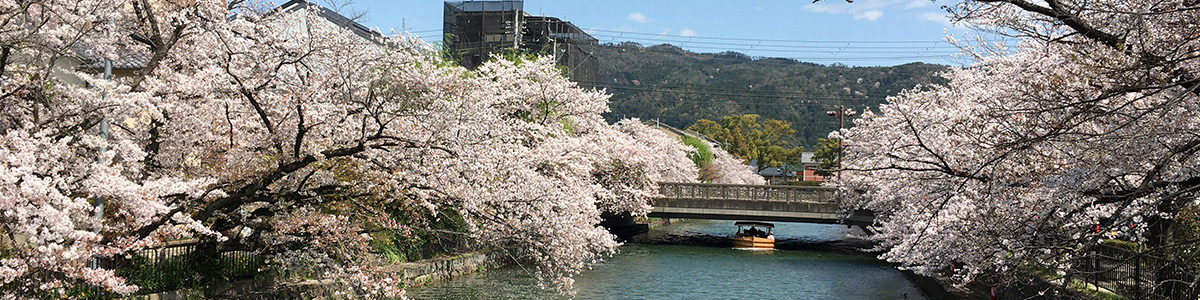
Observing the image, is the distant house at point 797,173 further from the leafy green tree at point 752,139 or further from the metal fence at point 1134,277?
the metal fence at point 1134,277

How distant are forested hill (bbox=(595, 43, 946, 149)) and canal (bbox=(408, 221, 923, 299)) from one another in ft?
273

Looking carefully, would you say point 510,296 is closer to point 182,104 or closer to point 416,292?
point 416,292

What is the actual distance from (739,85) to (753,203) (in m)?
128

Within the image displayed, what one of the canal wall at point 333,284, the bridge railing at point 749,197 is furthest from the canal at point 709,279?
the bridge railing at point 749,197

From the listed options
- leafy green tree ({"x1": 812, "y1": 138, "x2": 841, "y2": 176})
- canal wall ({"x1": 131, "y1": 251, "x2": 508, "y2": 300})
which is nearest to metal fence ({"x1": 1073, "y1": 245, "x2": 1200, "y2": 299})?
canal wall ({"x1": 131, "y1": 251, "x2": 508, "y2": 300})

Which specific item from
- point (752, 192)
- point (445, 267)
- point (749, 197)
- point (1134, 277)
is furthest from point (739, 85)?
point (1134, 277)

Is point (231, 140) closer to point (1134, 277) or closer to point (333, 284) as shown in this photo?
point (333, 284)

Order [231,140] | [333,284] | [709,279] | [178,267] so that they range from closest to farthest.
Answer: [231,140] → [178,267] → [333,284] → [709,279]

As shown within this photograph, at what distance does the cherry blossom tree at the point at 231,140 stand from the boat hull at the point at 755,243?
2405 cm

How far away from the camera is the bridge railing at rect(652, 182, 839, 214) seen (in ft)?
122

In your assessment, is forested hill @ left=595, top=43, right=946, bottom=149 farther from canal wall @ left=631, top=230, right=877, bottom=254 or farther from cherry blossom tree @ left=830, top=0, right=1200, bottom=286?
cherry blossom tree @ left=830, top=0, right=1200, bottom=286

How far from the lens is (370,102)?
13086 mm

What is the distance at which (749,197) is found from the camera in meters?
38.1

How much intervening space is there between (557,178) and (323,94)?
1072 cm
